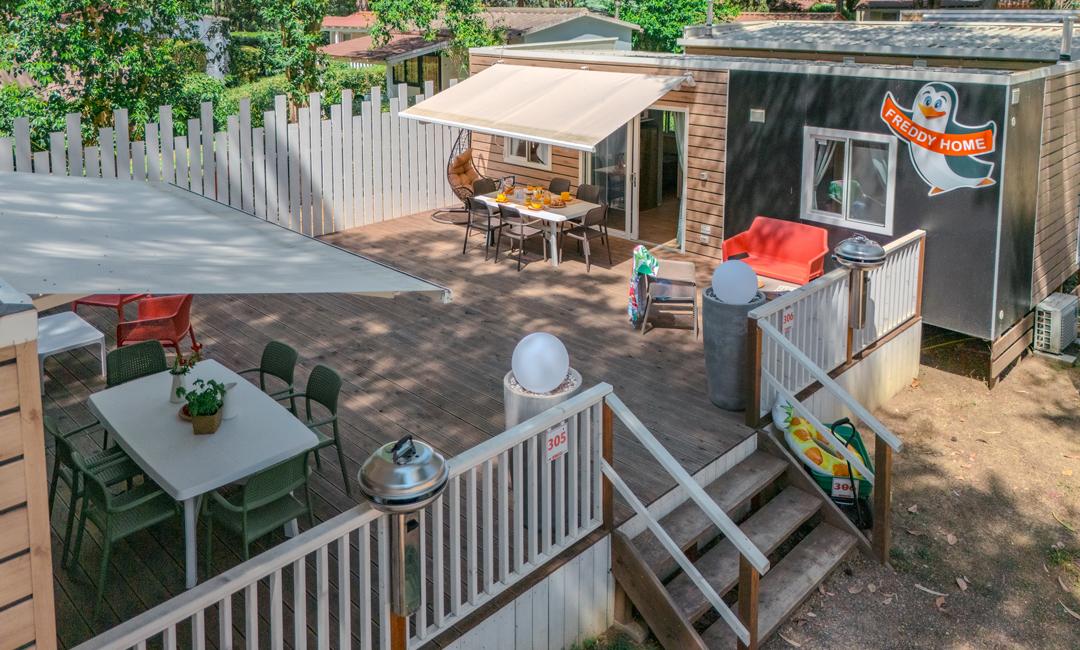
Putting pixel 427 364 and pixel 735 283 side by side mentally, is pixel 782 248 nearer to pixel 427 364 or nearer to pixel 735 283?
pixel 735 283

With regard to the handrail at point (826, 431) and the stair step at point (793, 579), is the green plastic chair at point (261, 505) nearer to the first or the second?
the stair step at point (793, 579)

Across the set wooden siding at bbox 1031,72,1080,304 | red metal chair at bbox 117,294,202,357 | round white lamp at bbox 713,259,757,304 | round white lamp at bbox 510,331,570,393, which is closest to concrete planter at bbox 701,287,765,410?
round white lamp at bbox 713,259,757,304

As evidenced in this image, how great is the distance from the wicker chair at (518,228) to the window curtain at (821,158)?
10.7 ft

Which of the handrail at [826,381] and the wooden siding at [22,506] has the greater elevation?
the wooden siding at [22,506]

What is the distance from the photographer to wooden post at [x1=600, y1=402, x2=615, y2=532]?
595 centimetres

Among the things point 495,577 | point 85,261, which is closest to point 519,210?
point 495,577

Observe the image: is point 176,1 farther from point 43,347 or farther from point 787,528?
point 787,528

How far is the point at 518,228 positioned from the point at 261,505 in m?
7.14

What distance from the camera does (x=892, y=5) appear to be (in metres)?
37.2

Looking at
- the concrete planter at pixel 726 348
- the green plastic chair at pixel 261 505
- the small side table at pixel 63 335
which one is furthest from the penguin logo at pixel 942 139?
the small side table at pixel 63 335

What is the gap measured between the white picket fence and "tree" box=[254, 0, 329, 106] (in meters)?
13.1

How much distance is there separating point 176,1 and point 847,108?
12244 mm

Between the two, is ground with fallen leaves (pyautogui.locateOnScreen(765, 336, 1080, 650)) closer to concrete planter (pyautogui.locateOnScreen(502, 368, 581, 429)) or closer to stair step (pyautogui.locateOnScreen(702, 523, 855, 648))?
stair step (pyautogui.locateOnScreen(702, 523, 855, 648))

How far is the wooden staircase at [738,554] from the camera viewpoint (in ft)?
20.0
